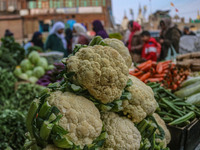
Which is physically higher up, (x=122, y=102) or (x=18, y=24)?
(x=18, y=24)

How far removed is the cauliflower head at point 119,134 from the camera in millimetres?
1080

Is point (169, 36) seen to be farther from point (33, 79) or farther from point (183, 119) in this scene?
point (183, 119)

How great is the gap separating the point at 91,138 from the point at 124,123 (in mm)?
235

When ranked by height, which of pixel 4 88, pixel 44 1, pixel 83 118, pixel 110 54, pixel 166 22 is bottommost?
pixel 4 88

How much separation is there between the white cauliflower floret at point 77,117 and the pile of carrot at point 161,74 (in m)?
1.78

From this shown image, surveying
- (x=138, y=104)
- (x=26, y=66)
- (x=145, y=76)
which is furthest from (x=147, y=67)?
(x=26, y=66)

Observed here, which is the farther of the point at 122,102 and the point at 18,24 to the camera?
the point at 18,24

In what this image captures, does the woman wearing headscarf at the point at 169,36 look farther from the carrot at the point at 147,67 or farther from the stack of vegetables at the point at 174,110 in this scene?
the stack of vegetables at the point at 174,110

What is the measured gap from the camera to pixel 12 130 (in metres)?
1.96

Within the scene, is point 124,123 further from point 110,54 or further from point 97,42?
point 97,42

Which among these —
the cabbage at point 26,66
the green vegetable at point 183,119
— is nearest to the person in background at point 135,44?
the cabbage at point 26,66

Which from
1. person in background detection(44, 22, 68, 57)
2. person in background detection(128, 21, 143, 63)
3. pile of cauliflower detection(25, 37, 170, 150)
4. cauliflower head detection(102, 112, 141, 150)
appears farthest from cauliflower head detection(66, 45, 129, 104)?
person in background detection(44, 22, 68, 57)

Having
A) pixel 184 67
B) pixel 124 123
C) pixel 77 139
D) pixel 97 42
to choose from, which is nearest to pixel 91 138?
pixel 77 139

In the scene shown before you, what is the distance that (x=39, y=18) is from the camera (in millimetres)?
13867
